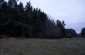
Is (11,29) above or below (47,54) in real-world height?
above

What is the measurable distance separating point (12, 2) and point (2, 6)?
5027 millimetres

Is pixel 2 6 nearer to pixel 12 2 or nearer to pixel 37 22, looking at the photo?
A: pixel 12 2

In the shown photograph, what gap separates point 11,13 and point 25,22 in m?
5.02

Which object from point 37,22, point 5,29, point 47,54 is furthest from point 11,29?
point 47,54

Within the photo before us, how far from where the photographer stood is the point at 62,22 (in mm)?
88812

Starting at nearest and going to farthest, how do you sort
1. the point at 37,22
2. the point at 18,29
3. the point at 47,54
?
the point at 47,54 → the point at 18,29 → the point at 37,22

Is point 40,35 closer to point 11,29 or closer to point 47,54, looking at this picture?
point 11,29

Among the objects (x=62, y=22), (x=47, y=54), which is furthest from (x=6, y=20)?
(x=62, y=22)

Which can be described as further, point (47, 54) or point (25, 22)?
point (25, 22)

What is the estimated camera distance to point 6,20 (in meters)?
41.7

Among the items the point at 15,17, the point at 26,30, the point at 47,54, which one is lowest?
the point at 47,54

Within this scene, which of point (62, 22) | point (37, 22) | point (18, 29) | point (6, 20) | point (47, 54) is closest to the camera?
point (47, 54)

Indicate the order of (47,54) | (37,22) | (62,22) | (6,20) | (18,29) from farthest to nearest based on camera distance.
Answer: (62,22)
(37,22)
(18,29)
(6,20)
(47,54)

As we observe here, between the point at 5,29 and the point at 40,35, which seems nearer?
the point at 5,29
